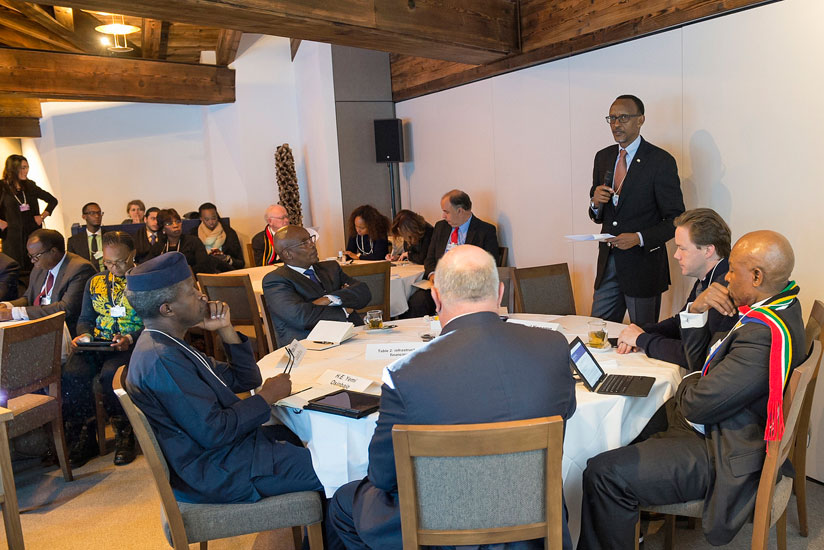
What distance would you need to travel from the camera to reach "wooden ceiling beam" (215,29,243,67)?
296 inches

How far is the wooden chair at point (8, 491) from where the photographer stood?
8.41 ft

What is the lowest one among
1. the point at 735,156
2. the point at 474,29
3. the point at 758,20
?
the point at 735,156

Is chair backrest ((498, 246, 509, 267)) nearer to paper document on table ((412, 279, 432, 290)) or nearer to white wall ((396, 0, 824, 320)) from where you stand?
white wall ((396, 0, 824, 320))

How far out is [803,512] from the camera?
283 centimetres

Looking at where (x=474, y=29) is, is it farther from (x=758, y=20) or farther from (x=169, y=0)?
(x=169, y=0)

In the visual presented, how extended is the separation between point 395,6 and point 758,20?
218 cm

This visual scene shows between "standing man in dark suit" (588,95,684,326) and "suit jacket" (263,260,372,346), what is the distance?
5.05ft

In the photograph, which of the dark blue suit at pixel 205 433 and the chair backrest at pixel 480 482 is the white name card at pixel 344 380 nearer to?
the dark blue suit at pixel 205 433

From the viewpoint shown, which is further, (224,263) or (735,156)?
(224,263)

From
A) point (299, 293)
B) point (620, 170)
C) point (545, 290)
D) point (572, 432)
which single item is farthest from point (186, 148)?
point (572, 432)

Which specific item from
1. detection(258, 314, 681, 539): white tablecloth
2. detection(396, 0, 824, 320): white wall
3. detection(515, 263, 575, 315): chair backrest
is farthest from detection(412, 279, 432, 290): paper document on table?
detection(258, 314, 681, 539): white tablecloth

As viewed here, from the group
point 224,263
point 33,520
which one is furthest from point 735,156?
point 224,263

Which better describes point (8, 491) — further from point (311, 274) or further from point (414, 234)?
point (414, 234)

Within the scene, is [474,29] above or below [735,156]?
above
